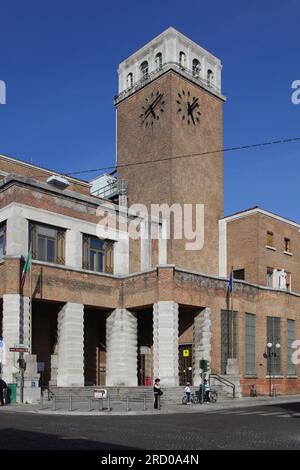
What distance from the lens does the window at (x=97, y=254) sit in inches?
1718

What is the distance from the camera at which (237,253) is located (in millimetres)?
50812

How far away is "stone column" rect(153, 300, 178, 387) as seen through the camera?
38.8 metres

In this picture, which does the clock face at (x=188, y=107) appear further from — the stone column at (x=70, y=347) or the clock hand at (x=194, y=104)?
the stone column at (x=70, y=347)

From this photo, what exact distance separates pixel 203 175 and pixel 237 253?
6.96 m

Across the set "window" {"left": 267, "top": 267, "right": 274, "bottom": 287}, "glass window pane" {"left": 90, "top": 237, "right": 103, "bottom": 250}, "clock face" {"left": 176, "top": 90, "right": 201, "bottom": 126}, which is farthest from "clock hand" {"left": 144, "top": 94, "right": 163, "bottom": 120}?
"window" {"left": 267, "top": 267, "right": 274, "bottom": 287}

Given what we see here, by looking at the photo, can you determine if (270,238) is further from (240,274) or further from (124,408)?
(124,408)

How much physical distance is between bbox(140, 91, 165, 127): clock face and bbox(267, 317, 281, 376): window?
18.2m

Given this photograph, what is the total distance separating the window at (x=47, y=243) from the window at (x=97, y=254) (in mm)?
1854

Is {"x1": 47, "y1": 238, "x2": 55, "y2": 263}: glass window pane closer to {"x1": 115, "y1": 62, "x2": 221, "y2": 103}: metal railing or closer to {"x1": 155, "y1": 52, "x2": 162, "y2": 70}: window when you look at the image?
{"x1": 115, "y1": 62, "x2": 221, "y2": 103}: metal railing

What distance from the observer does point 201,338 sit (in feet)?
137

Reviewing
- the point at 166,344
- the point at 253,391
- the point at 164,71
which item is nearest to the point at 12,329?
the point at 166,344

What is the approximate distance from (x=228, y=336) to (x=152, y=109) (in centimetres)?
1975
